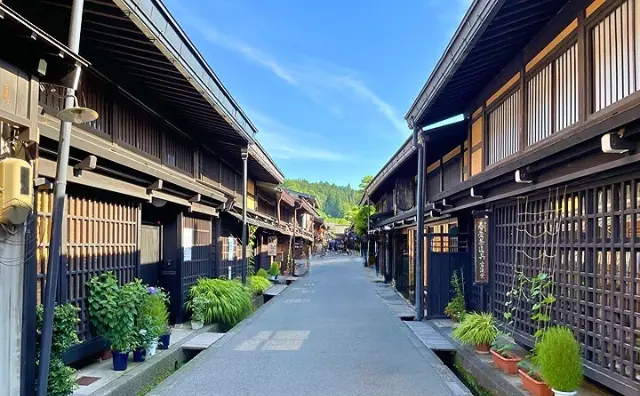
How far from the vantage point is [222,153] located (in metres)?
16.6

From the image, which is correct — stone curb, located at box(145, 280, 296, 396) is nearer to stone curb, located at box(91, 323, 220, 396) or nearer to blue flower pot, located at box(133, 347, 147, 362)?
stone curb, located at box(91, 323, 220, 396)

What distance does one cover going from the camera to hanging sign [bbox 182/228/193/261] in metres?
12.2

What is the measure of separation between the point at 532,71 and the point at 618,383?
5.17 meters

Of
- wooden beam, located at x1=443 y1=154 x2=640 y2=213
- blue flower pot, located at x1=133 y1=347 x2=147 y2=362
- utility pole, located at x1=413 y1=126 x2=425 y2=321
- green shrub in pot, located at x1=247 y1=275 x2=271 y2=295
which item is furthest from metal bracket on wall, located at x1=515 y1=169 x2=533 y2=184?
green shrub in pot, located at x1=247 y1=275 x2=271 y2=295

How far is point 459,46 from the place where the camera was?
8.09 meters

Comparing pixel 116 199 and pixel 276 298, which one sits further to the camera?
pixel 276 298

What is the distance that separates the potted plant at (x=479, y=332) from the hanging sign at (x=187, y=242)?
6672mm

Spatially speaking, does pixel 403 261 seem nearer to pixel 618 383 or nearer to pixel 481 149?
pixel 481 149

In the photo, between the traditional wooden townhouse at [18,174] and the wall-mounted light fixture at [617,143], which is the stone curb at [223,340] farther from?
the wall-mounted light fixture at [617,143]

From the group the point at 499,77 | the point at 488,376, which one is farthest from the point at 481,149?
the point at 488,376

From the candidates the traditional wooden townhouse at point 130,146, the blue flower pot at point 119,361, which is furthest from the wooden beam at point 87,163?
the blue flower pot at point 119,361

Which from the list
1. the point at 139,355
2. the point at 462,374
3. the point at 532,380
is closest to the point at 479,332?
the point at 462,374

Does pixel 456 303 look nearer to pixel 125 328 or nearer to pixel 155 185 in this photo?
pixel 155 185

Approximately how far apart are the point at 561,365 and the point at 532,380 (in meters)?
0.69
